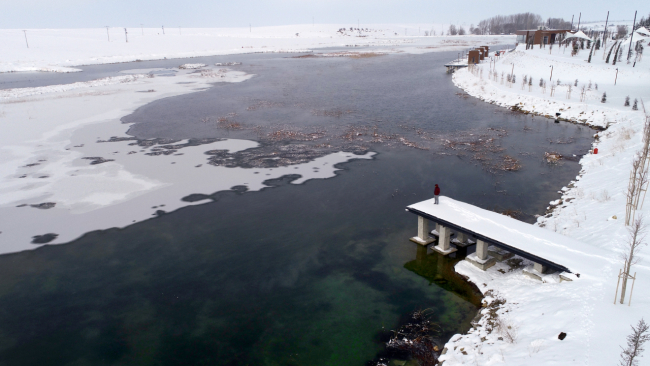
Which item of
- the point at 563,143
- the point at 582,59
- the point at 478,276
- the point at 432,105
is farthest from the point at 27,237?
the point at 582,59

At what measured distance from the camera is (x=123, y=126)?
Result: 2658cm

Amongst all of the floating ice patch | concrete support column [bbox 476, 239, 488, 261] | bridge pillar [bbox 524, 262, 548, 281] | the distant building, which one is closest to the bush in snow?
bridge pillar [bbox 524, 262, 548, 281]

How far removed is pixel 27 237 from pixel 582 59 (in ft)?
142

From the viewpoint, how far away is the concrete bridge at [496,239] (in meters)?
9.33

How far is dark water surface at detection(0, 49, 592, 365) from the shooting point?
28.6 ft

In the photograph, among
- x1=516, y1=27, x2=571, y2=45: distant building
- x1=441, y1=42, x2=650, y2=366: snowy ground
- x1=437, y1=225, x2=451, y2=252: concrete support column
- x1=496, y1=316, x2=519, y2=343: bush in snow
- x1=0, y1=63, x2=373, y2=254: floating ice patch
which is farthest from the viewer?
x1=516, y1=27, x2=571, y2=45: distant building

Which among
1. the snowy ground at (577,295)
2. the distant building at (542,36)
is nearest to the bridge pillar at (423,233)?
the snowy ground at (577,295)

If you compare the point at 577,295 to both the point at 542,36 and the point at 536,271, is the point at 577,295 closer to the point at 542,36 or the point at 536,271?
the point at 536,271

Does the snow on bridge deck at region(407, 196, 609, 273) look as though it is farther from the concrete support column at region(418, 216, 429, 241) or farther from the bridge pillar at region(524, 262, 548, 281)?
the concrete support column at region(418, 216, 429, 241)

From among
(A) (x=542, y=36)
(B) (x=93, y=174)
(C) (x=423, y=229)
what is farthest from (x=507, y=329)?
(A) (x=542, y=36)

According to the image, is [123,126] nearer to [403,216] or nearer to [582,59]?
[403,216]

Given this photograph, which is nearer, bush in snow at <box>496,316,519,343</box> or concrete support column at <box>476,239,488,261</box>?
bush in snow at <box>496,316,519,343</box>

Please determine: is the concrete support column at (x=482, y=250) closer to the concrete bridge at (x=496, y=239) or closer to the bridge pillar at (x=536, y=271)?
the concrete bridge at (x=496, y=239)

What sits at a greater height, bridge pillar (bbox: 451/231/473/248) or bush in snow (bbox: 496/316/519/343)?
bush in snow (bbox: 496/316/519/343)
